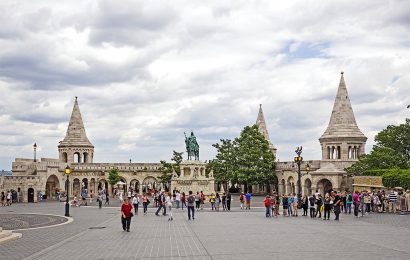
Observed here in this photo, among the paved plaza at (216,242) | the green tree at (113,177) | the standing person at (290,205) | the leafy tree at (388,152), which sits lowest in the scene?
the paved plaza at (216,242)

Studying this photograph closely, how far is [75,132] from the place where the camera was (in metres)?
82.8

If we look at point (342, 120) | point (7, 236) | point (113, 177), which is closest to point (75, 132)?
point (113, 177)

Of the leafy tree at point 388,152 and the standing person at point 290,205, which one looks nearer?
the standing person at point 290,205

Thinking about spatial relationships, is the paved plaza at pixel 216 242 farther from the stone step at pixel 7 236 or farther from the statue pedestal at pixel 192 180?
the statue pedestal at pixel 192 180

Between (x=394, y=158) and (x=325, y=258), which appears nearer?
(x=325, y=258)

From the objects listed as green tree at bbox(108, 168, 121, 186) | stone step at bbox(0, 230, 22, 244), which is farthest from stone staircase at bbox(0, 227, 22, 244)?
green tree at bbox(108, 168, 121, 186)

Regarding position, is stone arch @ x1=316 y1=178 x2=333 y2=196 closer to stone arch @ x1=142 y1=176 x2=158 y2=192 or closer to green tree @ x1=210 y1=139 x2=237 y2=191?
green tree @ x1=210 y1=139 x2=237 y2=191

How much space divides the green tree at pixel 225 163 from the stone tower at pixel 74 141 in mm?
20096

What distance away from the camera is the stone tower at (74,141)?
271 ft

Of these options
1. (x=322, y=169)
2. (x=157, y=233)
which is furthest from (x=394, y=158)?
(x=157, y=233)

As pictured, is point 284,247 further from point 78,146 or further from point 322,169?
point 78,146

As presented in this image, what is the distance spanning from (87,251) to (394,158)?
154 feet

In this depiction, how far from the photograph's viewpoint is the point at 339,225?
970 inches

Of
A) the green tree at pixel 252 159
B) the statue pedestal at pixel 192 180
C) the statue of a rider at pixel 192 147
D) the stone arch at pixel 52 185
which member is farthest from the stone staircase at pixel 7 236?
the stone arch at pixel 52 185
